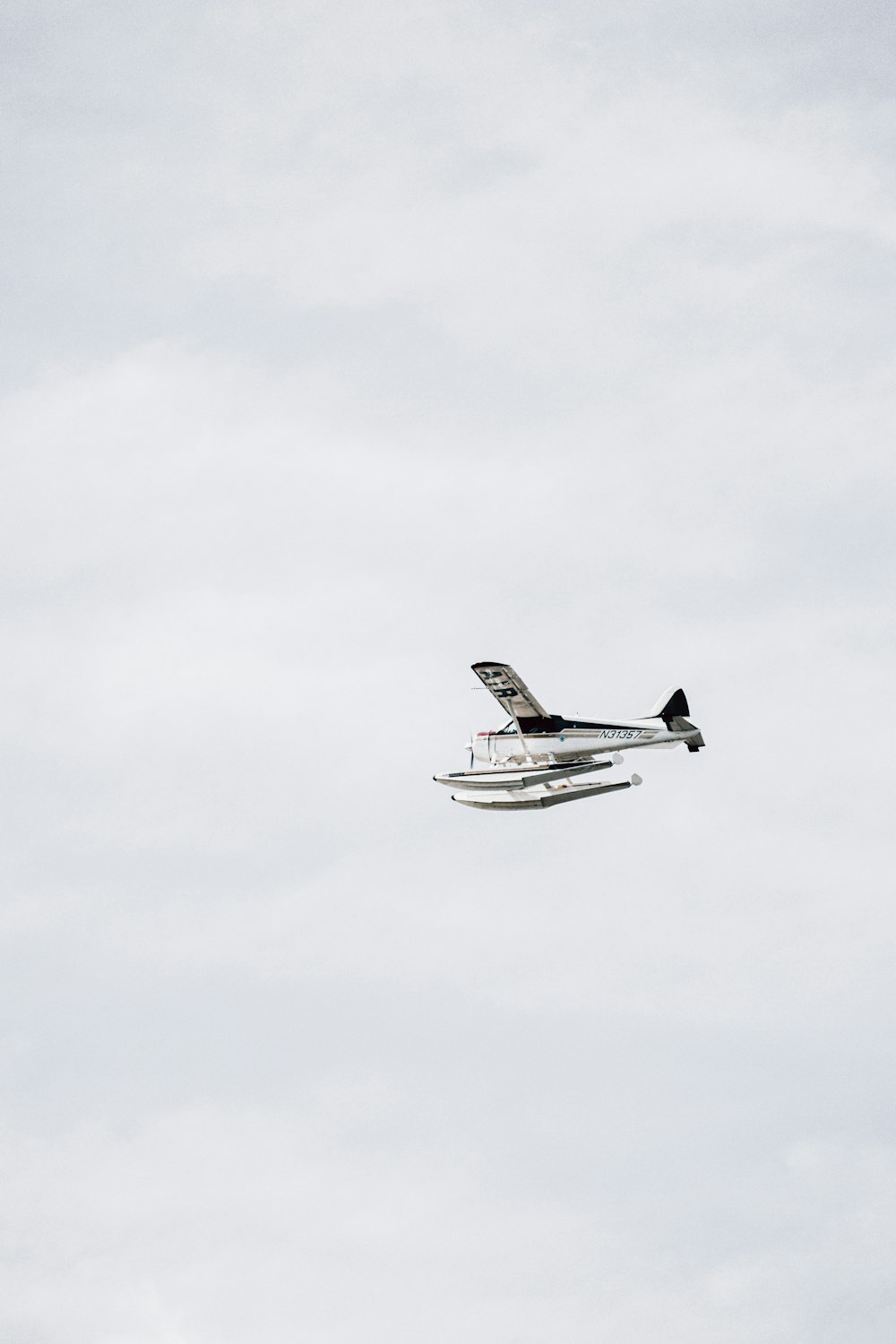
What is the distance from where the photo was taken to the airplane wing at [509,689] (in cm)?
Result: 17150

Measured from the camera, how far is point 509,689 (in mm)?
172375

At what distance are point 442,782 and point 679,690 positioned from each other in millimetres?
14432

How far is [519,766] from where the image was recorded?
17400 centimetres

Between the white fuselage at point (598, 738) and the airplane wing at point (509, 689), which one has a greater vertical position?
the airplane wing at point (509, 689)

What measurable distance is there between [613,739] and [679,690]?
15.5 ft

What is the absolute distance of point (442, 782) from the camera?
176m

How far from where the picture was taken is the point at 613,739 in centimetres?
17325

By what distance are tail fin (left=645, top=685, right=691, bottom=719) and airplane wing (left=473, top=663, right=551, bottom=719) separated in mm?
6092

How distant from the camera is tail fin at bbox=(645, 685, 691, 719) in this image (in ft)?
570

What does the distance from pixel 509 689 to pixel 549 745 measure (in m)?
A: 4.11

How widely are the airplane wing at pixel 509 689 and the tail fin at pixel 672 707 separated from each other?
6.09 metres

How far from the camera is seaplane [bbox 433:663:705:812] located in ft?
568

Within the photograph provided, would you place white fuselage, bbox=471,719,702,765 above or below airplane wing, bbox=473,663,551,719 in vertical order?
below

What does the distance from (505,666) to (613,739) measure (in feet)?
25.1
